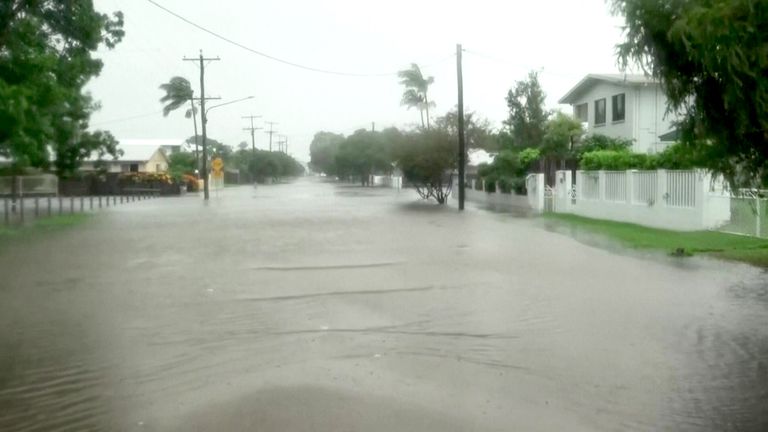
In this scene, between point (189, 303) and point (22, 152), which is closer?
point (189, 303)

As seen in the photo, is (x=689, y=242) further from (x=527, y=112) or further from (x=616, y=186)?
(x=527, y=112)

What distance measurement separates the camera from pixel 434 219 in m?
33.8

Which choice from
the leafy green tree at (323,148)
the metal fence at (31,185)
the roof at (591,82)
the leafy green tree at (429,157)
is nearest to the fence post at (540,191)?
the roof at (591,82)

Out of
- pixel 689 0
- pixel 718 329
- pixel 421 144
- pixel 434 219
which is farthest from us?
pixel 421 144

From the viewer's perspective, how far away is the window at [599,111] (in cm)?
4909

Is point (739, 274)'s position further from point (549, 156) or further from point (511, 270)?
point (549, 156)

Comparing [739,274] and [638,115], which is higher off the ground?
[638,115]

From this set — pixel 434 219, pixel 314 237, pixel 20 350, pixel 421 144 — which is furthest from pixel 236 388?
pixel 421 144

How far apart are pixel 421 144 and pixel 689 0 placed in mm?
41381

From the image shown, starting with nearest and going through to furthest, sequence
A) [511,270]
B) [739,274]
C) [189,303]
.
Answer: [189,303], [739,274], [511,270]

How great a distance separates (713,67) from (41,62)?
22902 millimetres

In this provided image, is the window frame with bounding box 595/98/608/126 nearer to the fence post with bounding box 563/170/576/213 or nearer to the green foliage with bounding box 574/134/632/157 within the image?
the green foliage with bounding box 574/134/632/157

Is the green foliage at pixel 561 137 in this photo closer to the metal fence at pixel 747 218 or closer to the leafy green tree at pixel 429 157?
the leafy green tree at pixel 429 157

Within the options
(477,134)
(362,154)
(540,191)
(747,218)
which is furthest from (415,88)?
(747,218)
